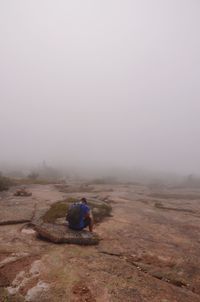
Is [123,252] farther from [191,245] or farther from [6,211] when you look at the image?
[6,211]

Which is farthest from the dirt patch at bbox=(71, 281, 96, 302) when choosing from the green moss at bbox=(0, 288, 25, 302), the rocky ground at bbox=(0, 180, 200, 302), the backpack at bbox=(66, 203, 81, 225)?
the backpack at bbox=(66, 203, 81, 225)

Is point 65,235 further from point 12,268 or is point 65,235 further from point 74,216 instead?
point 12,268

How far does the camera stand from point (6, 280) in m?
7.57

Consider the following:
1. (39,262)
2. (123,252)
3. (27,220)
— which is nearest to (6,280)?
(39,262)

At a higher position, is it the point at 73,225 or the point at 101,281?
the point at 73,225

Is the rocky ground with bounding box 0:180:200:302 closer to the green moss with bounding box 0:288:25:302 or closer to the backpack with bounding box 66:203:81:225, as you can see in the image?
the green moss with bounding box 0:288:25:302

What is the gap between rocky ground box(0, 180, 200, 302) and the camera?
7094mm

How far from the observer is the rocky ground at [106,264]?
279 inches

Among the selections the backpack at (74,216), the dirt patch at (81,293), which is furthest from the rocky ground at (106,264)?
the backpack at (74,216)

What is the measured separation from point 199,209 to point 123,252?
12.4 meters

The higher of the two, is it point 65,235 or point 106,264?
point 65,235

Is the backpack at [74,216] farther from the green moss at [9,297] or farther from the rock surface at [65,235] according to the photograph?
the green moss at [9,297]

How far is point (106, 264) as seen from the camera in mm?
8938

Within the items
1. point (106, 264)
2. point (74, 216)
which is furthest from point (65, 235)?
point (106, 264)
